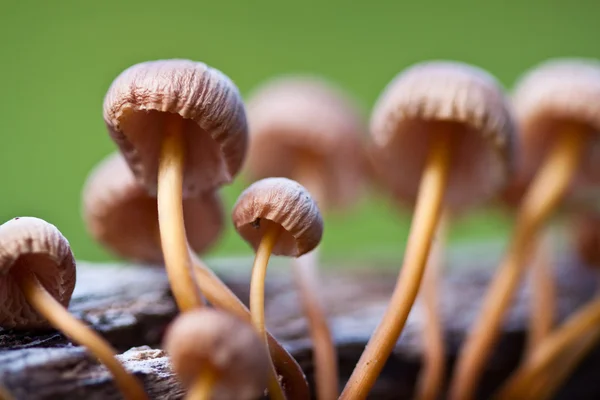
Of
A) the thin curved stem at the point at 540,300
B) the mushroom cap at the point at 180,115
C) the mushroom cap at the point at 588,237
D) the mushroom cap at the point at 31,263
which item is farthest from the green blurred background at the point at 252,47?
the mushroom cap at the point at 31,263

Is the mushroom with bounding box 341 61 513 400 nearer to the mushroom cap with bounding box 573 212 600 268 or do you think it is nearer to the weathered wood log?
the weathered wood log

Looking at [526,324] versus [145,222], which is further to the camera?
[526,324]

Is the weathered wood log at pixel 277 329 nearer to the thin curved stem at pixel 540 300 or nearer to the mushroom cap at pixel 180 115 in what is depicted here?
the thin curved stem at pixel 540 300

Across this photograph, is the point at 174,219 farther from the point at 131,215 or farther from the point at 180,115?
the point at 131,215

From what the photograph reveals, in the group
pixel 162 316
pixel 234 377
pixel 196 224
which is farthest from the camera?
pixel 196 224

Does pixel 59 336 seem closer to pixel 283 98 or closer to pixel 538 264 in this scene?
pixel 283 98

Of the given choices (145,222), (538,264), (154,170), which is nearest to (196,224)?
(145,222)
